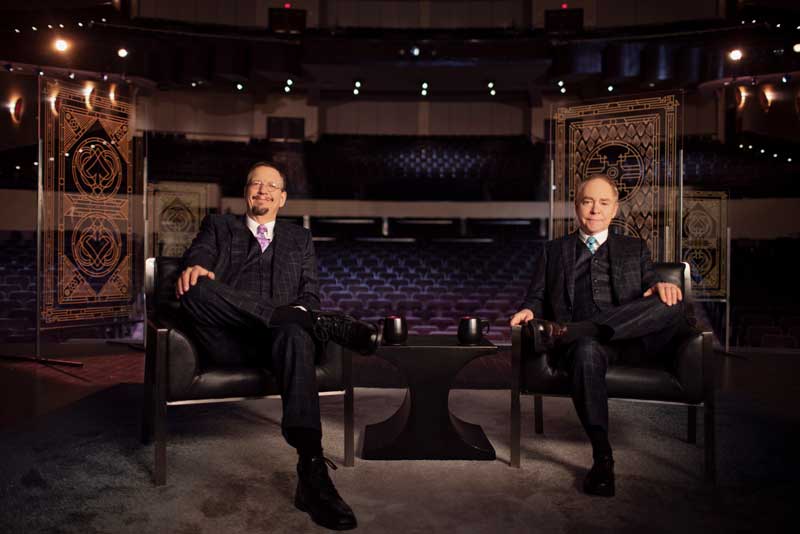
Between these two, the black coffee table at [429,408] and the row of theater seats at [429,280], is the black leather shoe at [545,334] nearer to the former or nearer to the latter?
the black coffee table at [429,408]

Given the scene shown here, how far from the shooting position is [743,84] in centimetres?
971

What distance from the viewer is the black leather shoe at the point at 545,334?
6.38ft

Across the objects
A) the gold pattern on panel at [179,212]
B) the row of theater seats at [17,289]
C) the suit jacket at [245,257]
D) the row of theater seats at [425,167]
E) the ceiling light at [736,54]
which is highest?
the ceiling light at [736,54]

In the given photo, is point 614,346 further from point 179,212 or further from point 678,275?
point 179,212

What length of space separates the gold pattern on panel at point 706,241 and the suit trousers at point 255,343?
4.28 metres

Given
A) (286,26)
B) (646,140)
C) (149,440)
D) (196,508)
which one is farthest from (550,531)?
(286,26)

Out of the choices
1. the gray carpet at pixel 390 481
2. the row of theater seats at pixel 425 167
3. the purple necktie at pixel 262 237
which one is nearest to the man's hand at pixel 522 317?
the gray carpet at pixel 390 481

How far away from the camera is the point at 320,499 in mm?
1633

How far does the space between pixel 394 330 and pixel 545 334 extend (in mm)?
519

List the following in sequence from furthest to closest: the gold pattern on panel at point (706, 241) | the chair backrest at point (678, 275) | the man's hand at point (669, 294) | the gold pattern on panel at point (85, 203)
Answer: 1. the gold pattern on panel at point (706, 241)
2. the gold pattern on panel at point (85, 203)
3. the chair backrest at point (678, 275)
4. the man's hand at point (669, 294)

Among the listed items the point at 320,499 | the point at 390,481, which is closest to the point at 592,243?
the point at 390,481

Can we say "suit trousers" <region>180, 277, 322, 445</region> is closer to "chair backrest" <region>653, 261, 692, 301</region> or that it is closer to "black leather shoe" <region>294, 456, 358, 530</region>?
"black leather shoe" <region>294, 456, 358, 530</region>

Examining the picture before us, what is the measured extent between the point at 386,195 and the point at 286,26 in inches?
154

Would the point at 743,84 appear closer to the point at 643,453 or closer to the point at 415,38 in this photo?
the point at 415,38
